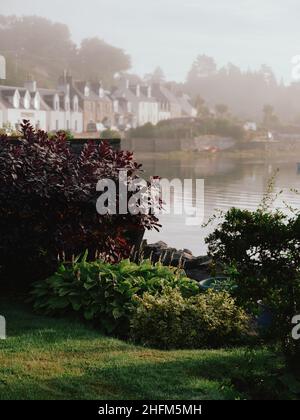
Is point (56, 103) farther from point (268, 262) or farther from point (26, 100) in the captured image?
point (268, 262)

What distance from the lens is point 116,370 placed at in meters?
4.52

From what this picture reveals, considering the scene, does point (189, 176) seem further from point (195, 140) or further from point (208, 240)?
point (208, 240)

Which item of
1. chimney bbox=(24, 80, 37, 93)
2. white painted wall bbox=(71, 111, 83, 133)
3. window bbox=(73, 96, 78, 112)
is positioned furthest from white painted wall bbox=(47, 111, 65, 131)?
window bbox=(73, 96, 78, 112)

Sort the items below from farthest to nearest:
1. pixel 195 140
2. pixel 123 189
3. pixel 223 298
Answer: pixel 195 140 → pixel 123 189 → pixel 223 298

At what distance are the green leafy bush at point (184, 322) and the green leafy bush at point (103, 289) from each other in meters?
0.21

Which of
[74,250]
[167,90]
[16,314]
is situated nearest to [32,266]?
[74,250]

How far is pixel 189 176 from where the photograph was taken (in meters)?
34.9

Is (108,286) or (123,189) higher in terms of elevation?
(123,189)

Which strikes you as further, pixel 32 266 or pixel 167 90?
pixel 167 90

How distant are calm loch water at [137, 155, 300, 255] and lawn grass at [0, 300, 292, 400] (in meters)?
1.23

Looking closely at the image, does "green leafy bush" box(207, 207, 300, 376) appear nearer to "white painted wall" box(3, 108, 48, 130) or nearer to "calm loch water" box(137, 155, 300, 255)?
"calm loch water" box(137, 155, 300, 255)

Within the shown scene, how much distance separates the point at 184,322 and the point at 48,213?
1885mm

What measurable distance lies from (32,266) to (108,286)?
112 centimetres

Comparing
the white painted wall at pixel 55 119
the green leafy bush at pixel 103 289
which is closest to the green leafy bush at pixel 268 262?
the green leafy bush at pixel 103 289
